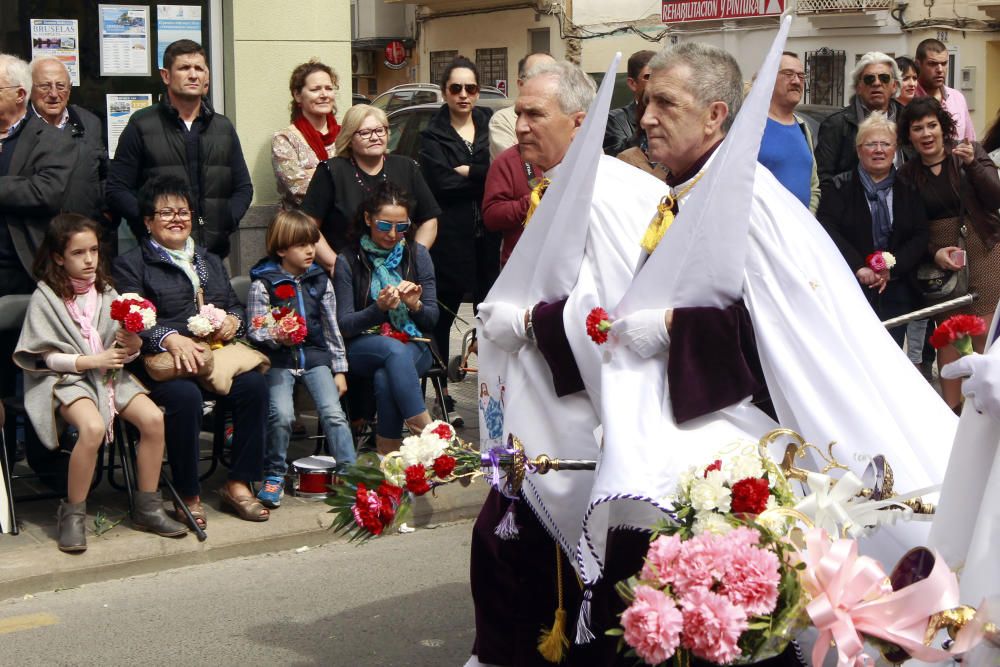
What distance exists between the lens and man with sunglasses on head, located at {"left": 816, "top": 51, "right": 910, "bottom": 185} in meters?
9.64

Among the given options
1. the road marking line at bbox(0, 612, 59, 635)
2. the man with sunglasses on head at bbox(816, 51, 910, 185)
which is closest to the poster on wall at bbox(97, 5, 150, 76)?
the road marking line at bbox(0, 612, 59, 635)

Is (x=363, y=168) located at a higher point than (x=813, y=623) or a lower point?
higher

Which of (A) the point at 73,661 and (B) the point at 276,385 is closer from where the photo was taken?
(A) the point at 73,661

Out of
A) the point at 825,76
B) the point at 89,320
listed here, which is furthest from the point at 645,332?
the point at 825,76

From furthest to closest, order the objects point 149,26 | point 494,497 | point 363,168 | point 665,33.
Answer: point 665,33 → point 149,26 → point 363,168 → point 494,497

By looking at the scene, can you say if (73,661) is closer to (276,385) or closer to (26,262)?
(276,385)

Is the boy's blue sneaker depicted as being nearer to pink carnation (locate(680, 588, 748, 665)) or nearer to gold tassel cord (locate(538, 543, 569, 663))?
gold tassel cord (locate(538, 543, 569, 663))

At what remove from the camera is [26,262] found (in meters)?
7.24

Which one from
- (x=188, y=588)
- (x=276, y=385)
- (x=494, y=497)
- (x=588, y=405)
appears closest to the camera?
(x=588, y=405)

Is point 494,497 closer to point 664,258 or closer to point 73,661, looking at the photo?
point 664,258

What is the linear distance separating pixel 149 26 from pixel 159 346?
3.02 metres

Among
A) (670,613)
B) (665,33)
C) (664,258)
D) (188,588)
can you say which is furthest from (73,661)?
(665,33)

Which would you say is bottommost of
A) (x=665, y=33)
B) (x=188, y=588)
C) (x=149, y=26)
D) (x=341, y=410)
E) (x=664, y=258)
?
(x=188, y=588)

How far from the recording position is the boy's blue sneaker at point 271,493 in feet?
23.5
